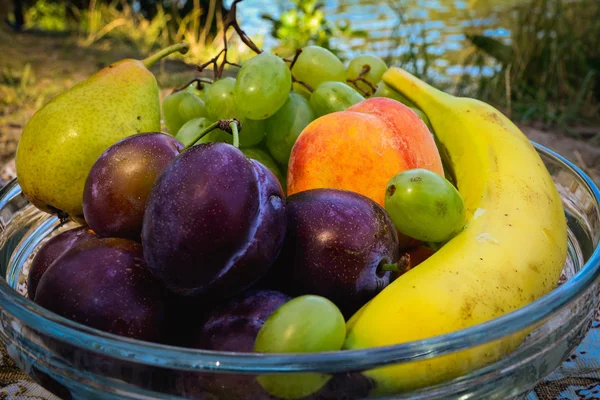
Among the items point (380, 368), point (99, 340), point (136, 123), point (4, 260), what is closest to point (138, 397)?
point (99, 340)

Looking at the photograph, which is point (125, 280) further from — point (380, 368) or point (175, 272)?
point (380, 368)

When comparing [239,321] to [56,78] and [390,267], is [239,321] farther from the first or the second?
[56,78]

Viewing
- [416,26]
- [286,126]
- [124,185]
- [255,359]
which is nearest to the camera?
[255,359]

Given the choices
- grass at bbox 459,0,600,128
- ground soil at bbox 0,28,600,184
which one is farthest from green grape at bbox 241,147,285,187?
grass at bbox 459,0,600,128

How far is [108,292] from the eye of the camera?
582 mm

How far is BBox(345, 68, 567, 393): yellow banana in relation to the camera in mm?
513

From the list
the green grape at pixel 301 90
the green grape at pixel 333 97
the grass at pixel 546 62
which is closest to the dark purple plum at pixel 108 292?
the green grape at pixel 333 97

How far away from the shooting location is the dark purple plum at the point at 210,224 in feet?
→ 1.78

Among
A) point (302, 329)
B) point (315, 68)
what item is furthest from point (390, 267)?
point (315, 68)

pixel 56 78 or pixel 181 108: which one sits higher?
pixel 181 108

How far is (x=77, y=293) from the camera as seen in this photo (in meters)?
0.58

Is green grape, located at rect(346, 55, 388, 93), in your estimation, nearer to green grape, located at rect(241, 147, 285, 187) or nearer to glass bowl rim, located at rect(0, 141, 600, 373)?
green grape, located at rect(241, 147, 285, 187)

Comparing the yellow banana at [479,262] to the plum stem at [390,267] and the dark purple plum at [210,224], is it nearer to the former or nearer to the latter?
the plum stem at [390,267]

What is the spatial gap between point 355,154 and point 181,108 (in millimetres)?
358
